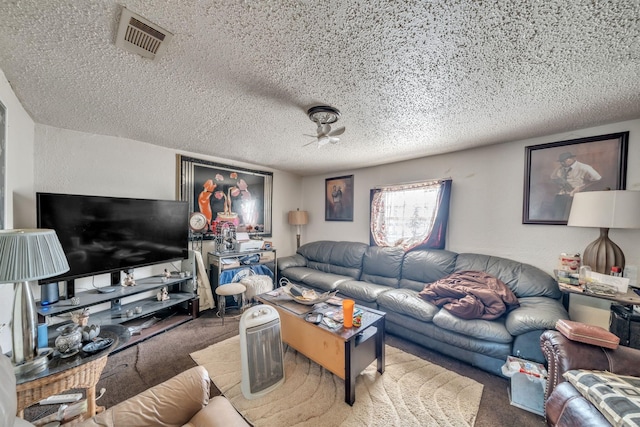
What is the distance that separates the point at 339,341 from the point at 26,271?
1.81m

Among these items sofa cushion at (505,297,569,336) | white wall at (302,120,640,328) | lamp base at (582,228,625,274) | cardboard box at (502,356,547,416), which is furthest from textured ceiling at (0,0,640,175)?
cardboard box at (502,356,547,416)

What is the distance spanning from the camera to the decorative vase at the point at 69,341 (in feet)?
4.25

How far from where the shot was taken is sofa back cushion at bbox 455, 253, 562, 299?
2.24 metres

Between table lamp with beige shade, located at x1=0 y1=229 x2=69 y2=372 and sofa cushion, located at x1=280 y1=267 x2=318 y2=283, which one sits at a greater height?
table lamp with beige shade, located at x1=0 y1=229 x2=69 y2=372

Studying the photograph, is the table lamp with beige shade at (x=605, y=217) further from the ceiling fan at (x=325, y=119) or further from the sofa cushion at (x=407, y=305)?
the ceiling fan at (x=325, y=119)

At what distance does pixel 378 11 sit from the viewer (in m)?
0.96

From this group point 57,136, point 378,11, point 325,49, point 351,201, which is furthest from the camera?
point 351,201

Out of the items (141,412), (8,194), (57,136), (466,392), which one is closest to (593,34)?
(466,392)

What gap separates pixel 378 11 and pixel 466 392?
253cm

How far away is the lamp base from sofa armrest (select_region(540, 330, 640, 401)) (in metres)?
0.93

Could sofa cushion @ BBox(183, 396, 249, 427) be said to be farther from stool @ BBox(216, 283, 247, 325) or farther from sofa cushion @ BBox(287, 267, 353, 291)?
sofa cushion @ BBox(287, 267, 353, 291)

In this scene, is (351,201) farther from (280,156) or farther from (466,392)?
(466,392)

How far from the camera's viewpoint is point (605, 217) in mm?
1717

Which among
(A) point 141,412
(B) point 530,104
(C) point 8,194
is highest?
(B) point 530,104
